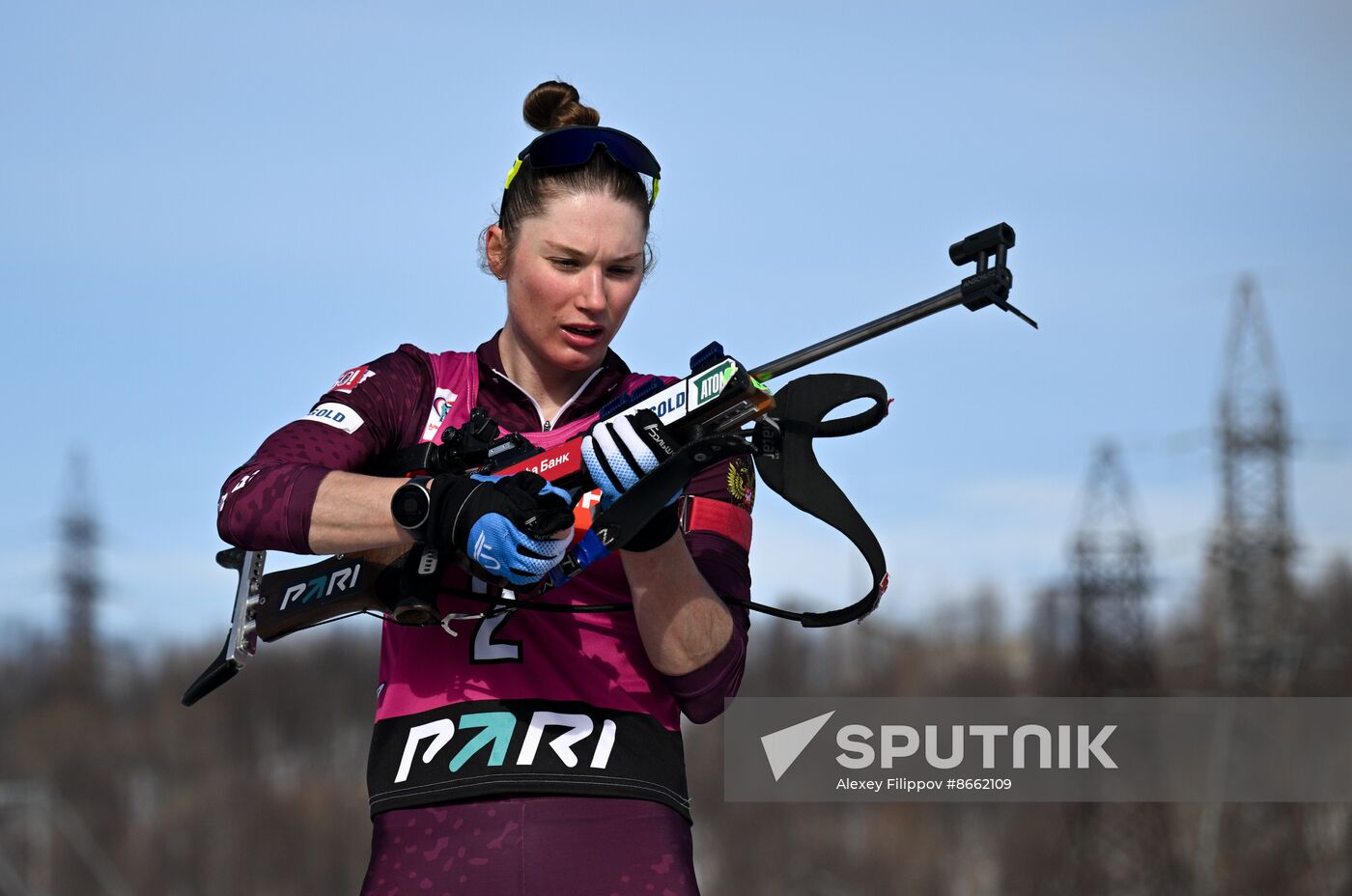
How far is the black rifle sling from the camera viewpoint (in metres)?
3.56

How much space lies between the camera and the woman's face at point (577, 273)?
3633 millimetres

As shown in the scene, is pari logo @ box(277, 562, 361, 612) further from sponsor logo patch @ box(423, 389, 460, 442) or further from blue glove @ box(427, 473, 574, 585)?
blue glove @ box(427, 473, 574, 585)

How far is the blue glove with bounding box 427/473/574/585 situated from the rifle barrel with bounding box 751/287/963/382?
56 centimetres

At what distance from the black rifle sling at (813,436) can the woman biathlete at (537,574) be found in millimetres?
242

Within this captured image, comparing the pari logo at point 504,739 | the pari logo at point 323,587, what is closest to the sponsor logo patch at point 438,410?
the pari logo at point 323,587

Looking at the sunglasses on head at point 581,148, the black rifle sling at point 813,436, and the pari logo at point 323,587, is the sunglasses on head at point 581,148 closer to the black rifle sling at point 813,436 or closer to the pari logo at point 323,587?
the black rifle sling at point 813,436

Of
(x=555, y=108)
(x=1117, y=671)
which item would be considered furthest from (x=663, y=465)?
(x=1117, y=671)

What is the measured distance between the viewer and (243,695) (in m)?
64.0

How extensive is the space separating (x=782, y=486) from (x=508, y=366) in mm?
741

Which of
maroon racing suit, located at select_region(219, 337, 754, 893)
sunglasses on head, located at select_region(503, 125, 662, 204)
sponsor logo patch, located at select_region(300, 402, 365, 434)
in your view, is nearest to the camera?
maroon racing suit, located at select_region(219, 337, 754, 893)

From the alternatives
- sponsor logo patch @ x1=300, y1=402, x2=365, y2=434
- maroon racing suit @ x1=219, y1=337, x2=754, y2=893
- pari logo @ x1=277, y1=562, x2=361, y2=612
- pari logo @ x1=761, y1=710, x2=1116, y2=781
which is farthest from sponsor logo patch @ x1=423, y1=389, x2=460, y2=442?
pari logo @ x1=761, y1=710, x2=1116, y2=781

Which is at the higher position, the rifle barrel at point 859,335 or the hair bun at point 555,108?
the hair bun at point 555,108

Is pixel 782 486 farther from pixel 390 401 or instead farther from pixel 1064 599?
pixel 1064 599

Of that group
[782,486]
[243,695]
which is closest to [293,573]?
[782,486]
